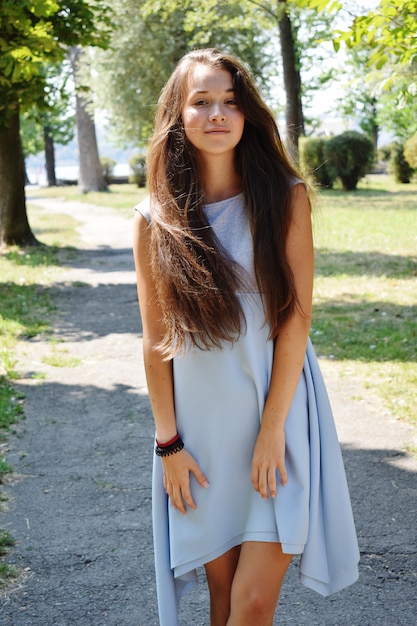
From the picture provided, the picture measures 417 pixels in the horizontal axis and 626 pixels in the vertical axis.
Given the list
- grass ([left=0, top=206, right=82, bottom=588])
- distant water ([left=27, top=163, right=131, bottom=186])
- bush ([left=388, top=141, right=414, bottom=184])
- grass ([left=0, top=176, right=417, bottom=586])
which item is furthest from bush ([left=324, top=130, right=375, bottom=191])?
distant water ([left=27, top=163, right=131, bottom=186])

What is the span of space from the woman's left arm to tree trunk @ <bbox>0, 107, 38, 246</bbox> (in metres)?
13.0

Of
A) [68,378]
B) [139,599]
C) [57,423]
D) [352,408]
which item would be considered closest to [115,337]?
[68,378]

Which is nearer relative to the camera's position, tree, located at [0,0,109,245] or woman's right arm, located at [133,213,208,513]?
woman's right arm, located at [133,213,208,513]

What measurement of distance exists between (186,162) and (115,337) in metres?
6.38

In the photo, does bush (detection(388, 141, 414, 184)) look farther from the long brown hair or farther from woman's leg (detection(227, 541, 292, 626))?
woman's leg (detection(227, 541, 292, 626))

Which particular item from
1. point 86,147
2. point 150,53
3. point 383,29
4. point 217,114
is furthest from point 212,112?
point 86,147

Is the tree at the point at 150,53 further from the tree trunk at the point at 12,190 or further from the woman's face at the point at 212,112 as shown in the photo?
the woman's face at the point at 212,112

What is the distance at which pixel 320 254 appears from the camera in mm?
13914

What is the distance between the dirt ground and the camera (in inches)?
137

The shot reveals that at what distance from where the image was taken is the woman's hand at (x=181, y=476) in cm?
240

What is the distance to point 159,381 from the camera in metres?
2.45

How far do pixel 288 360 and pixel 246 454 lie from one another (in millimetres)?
300

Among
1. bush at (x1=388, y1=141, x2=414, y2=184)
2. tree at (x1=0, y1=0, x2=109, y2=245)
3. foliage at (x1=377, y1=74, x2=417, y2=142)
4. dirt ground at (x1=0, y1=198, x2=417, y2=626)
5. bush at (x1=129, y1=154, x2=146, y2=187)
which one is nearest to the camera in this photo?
dirt ground at (x1=0, y1=198, x2=417, y2=626)

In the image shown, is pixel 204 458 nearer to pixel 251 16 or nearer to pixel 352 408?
pixel 352 408
